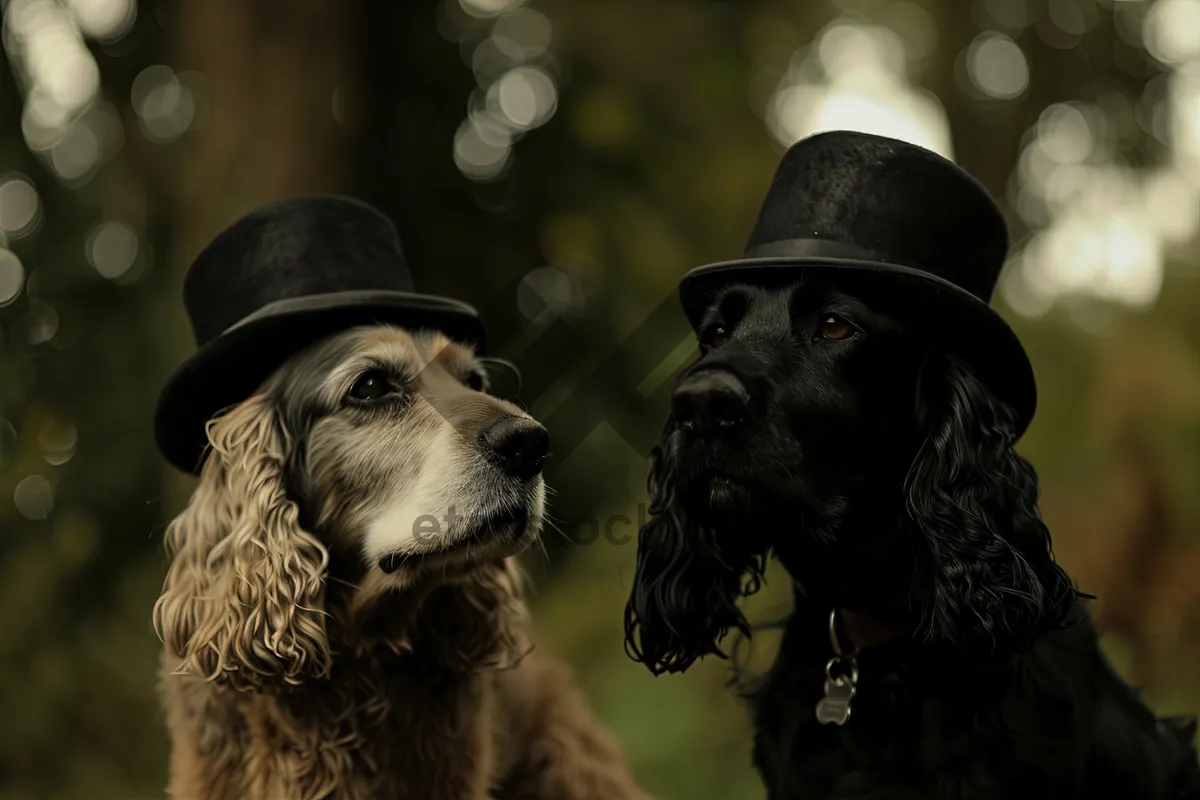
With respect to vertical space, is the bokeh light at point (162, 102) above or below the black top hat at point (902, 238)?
below

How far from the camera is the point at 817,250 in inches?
102

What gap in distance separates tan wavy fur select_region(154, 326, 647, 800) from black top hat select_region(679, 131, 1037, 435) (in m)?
0.76

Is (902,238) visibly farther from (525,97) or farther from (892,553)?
(525,97)

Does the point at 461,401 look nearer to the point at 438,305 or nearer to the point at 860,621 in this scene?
the point at 438,305

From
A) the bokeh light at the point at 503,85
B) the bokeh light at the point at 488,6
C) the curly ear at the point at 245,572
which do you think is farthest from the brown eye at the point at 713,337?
the bokeh light at the point at 488,6

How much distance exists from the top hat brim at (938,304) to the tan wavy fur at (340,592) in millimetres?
655

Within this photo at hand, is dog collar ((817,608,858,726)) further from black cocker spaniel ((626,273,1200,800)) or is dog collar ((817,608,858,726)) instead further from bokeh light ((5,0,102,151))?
bokeh light ((5,0,102,151))

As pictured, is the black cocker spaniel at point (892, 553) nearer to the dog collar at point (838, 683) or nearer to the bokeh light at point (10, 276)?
the dog collar at point (838, 683)

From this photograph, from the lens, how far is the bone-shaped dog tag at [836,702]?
2650mm

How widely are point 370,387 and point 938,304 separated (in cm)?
135

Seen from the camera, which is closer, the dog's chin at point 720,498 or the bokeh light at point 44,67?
the dog's chin at point 720,498

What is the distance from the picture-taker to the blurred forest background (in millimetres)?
5160

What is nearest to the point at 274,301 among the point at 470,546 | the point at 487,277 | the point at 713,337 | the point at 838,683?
the point at 470,546

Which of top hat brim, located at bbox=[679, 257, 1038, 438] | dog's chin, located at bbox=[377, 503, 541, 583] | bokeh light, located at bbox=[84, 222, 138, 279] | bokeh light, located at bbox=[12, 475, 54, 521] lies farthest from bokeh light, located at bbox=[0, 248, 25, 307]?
top hat brim, located at bbox=[679, 257, 1038, 438]
